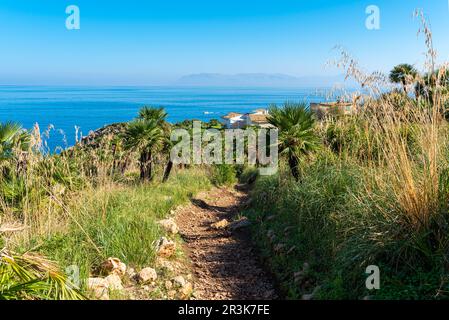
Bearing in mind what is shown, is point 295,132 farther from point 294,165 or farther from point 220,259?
point 220,259

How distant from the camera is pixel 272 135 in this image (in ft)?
22.8

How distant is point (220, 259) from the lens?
18.4 feet

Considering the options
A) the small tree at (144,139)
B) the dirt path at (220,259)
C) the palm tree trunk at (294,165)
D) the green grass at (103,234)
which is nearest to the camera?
the green grass at (103,234)

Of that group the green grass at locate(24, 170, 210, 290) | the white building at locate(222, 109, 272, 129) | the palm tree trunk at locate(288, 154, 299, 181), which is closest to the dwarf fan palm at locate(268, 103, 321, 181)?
the palm tree trunk at locate(288, 154, 299, 181)

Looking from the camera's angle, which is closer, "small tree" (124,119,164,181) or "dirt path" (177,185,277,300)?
"dirt path" (177,185,277,300)

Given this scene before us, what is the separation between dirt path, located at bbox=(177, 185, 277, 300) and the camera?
4480 mm

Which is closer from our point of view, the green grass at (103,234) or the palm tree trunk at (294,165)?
the green grass at (103,234)

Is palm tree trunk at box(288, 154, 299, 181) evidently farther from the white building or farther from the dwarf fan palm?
the white building

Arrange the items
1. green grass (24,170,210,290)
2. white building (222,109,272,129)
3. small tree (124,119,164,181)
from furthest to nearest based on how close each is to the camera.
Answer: white building (222,109,272,129)
small tree (124,119,164,181)
green grass (24,170,210,290)

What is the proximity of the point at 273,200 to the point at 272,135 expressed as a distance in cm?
141

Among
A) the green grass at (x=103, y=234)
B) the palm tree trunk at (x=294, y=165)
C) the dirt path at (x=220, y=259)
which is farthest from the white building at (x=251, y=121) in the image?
the green grass at (x=103, y=234)

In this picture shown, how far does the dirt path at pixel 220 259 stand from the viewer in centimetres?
448

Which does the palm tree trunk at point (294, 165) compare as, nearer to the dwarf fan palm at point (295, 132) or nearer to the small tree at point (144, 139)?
the dwarf fan palm at point (295, 132)

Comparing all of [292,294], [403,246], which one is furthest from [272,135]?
[403,246]
